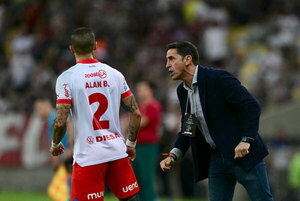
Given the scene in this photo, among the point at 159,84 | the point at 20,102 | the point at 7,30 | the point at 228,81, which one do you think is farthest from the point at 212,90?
the point at 7,30

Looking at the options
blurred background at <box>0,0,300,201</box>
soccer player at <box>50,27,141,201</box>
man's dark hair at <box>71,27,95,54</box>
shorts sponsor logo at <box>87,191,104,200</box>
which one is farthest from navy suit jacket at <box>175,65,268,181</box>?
blurred background at <box>0,0,300,201</box>

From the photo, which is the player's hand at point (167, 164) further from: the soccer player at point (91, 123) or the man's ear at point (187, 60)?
the man's ear at point (187, 60)

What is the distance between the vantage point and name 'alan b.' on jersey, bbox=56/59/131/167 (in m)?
6.70

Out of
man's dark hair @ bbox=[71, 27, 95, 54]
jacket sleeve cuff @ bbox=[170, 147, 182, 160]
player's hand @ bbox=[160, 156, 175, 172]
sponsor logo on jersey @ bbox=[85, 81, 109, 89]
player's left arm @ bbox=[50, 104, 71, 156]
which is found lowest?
player's hand @ bbox=[160, 156, 175, 172]

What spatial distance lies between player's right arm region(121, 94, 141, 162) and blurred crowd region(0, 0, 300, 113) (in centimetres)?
1031

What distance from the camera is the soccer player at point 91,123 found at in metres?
6.70

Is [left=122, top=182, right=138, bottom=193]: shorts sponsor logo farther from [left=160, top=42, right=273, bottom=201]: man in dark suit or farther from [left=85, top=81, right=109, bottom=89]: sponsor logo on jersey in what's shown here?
[left=85, top=81, right=109, bottom=89]: sponsor logo on jersey

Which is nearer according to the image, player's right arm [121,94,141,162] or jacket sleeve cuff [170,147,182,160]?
player's right arm [121,94,141,162]

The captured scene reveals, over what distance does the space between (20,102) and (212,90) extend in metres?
12.9

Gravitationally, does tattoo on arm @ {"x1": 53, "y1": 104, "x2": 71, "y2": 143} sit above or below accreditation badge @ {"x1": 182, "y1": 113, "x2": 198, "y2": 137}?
above

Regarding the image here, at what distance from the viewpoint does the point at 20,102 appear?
19.0 meters

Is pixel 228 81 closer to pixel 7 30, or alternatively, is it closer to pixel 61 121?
pixel 61 121

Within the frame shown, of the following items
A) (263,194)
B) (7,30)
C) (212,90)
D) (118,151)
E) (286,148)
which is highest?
(7,30)

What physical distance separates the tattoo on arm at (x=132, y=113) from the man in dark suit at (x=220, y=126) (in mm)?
461
